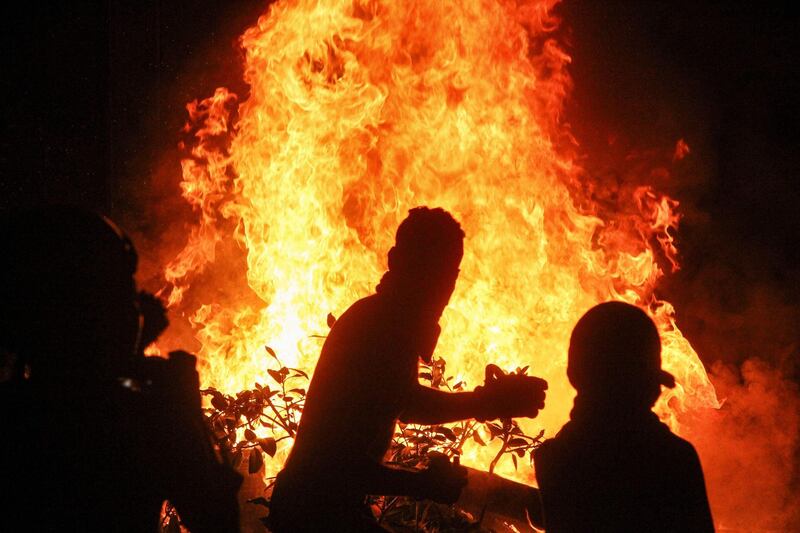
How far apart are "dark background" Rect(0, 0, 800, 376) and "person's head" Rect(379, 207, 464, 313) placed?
199 inches

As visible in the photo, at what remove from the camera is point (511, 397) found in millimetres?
2834

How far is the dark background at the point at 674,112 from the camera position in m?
6.81

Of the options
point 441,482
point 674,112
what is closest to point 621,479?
point 441,482

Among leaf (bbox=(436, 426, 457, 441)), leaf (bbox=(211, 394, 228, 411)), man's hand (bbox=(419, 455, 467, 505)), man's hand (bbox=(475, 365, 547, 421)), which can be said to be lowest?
man's hand (bbox=(419, 455, 467, 505))

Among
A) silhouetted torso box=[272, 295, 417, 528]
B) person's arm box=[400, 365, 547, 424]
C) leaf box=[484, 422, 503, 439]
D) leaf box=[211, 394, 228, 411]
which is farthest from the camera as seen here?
leaf box=[211, 394, 228, 411]

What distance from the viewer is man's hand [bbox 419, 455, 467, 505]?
248 cm

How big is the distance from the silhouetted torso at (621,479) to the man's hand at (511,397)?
0.60m

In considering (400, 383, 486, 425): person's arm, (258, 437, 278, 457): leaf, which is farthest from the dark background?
(400, 383, 486, 425): person's arm

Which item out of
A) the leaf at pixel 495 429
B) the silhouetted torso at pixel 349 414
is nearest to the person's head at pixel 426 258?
the silhouetted torso at pixel 349 414

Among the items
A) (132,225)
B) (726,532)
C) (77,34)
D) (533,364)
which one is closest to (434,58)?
(533,364)

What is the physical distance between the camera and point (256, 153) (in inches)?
265

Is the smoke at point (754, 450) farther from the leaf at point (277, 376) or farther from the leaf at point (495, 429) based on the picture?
the leaf at point (277, 376)

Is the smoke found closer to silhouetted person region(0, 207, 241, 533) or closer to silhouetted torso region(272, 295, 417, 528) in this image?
silhouetted torso region(272, 295, 417, 528)

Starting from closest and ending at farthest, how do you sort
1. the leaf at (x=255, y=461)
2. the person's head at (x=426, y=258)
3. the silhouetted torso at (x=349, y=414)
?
the silhouetted torso at (x=349, y=414) < the person's head at (x=426, y=258) < the leaf at (x=255, y=461)
